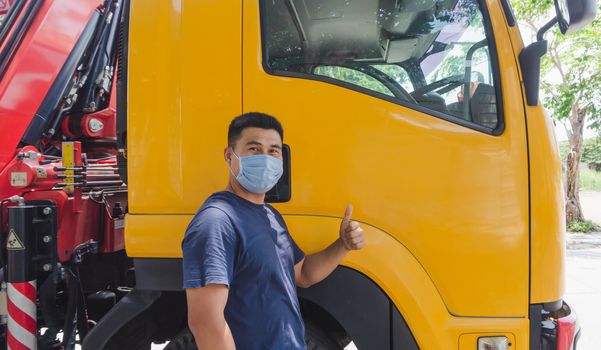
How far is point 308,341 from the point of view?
160cm

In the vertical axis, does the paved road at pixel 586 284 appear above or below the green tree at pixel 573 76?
below

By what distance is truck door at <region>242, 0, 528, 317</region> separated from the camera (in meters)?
1.50

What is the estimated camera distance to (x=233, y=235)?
4.04 feet

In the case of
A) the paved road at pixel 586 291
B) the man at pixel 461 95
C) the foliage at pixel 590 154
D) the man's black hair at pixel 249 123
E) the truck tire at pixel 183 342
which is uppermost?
the foliage at pixel 590 154

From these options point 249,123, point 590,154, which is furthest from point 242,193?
point 590,154

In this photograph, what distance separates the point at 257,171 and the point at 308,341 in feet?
2.42

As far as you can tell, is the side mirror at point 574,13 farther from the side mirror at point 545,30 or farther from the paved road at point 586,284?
the paved road at point 586,284

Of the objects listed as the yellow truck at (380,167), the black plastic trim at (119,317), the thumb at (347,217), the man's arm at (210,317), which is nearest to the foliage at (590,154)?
the yellow truck at (380,167)

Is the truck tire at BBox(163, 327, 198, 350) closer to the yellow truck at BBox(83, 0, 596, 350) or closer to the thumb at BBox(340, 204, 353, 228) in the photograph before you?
the yellow truck at BBox(83, 0, 596, 350)

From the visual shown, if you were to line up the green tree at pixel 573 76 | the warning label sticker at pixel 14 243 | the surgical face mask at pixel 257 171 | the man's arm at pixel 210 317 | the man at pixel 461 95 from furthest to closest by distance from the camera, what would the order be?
the green tree at pixel 573 76, the warning label sticker at pixel 14 243, the man at pixel 461 95, the surgical face mask at pixel 257 171, the man's arm at pixel 210 317

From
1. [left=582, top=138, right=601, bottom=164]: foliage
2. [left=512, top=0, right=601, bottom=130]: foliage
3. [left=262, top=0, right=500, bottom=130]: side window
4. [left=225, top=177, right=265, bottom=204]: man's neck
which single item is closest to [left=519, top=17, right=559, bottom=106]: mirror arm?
[left=262, top=0, right=500, bottom=130]: side window

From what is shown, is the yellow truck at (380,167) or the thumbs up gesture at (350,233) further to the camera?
the yellow truck at (380,167)

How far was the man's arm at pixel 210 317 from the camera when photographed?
1.13 meters

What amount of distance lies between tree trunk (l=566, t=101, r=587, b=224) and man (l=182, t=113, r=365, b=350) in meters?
9.17
